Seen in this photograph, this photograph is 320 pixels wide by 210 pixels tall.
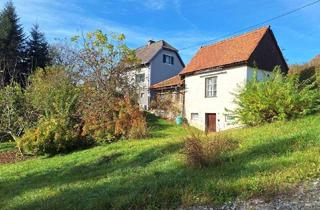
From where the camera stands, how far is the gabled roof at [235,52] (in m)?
28.1

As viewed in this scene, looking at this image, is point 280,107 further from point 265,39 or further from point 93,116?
point 265,39

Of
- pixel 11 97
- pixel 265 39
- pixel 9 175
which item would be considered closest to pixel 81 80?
pixel 11 97

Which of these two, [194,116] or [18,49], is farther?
[18,49]

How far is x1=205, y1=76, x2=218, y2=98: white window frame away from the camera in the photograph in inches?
1178

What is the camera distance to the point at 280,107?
1677cm

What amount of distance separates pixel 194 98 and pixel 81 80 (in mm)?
8772

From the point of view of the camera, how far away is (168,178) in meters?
9.02

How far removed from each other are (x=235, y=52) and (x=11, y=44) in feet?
82.0

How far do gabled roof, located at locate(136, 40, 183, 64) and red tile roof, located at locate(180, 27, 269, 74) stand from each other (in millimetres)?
9801

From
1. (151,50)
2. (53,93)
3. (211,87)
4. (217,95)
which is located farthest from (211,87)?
(151,50)

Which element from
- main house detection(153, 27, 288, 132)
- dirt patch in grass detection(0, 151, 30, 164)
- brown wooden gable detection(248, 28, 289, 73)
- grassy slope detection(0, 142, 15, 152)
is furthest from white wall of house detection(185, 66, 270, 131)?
grassy slope detection(0, 142, 15, 152)

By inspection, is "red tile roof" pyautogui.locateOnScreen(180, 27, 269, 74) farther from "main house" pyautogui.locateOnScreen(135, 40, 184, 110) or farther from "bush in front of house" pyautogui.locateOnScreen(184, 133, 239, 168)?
"bush in front of house" pyautogui.locateOnScreen(184, 133, 239, 168)

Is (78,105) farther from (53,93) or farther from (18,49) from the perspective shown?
(18,49)

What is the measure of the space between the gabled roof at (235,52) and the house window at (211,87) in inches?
36.6
